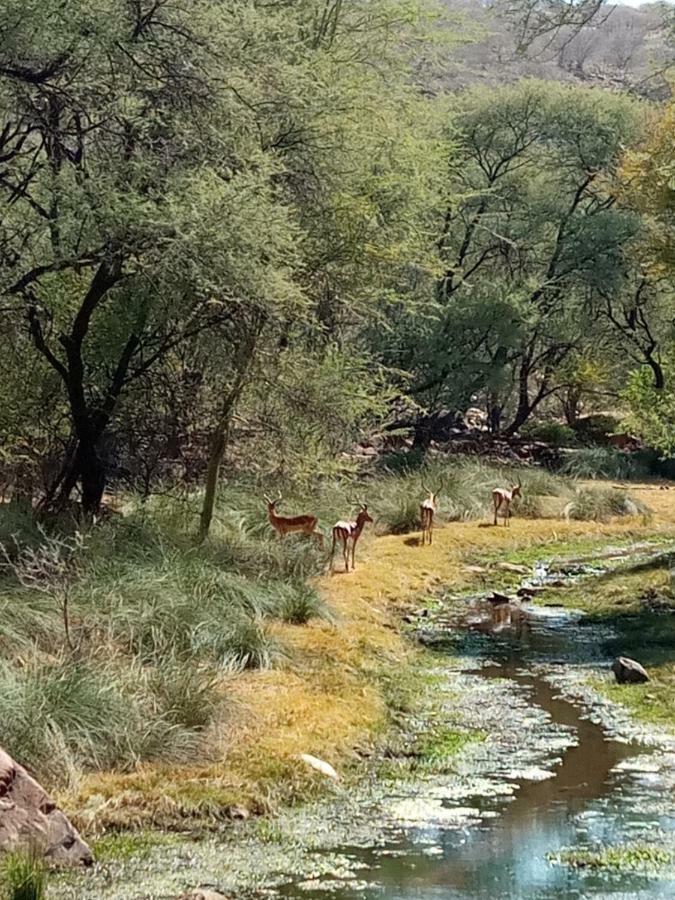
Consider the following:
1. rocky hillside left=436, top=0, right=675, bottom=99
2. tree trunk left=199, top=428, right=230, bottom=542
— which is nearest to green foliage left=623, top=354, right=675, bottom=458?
rocky hillside left=436, top=0, right=675, bottom=99

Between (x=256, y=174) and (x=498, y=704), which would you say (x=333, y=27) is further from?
(x=498, y=704)

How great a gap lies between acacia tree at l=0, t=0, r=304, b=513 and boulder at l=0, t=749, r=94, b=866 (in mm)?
5670

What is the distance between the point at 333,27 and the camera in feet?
51.1

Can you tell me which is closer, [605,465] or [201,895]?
[201,895]

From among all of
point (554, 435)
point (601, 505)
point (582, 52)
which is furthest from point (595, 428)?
point (582, 52)

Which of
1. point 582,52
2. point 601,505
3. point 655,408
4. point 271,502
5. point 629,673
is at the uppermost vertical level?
point 582,52

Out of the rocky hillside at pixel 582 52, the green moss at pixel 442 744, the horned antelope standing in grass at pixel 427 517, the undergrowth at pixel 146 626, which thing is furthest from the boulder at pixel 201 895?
the horned antelope standing in grass at pixel 427 517

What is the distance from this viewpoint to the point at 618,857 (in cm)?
620

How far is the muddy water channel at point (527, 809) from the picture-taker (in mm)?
5820

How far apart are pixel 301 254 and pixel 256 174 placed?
117 centimetres

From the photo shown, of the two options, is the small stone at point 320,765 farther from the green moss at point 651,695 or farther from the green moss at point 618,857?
the green moss at point 651,695

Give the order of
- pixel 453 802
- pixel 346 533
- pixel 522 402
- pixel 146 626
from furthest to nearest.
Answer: pixel 522 402 → pixel 346 533 → pixel 146 626 → pixel 453 802

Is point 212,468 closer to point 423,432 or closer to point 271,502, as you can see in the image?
point 271,502

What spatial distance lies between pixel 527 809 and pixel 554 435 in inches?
922
